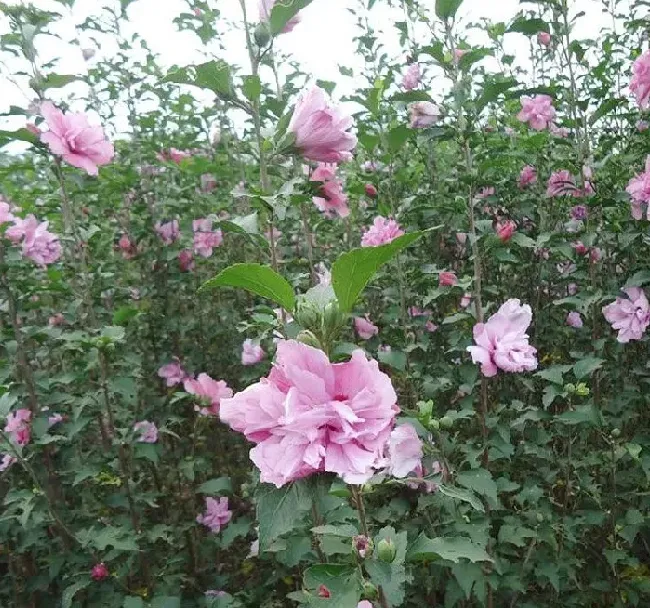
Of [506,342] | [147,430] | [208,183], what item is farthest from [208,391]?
[208,183]

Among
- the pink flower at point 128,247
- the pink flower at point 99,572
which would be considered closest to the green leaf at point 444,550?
the pink flower at point 99,572

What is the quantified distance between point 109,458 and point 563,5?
2.25 metres

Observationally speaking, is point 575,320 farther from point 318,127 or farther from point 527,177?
point 318,127

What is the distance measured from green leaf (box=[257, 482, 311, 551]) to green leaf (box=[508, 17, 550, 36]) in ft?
5.93

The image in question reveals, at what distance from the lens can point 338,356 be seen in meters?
1.07

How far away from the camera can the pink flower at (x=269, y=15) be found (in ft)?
4.47

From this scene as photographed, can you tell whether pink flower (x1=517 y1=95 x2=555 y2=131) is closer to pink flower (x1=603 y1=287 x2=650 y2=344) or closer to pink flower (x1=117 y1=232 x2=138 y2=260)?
pink flower (x1=603 y1=287 x2=650 y2=344)

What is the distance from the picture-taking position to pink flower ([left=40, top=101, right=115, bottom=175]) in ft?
6.67

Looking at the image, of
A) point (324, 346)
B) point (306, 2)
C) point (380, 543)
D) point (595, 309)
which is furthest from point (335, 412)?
point (595, 309)

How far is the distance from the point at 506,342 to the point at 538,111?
1.69 meters

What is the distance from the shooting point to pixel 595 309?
221 centimetres

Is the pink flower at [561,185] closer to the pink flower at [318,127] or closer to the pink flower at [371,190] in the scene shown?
the pink flower at [371,190]

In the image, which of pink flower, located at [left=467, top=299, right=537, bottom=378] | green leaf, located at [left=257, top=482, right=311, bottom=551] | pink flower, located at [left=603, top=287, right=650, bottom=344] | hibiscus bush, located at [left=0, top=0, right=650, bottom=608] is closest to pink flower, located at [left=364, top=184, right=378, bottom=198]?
hibiscus bush, located at [left=0, top=0, right=650, bottom=608]

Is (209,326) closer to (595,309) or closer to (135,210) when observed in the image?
(135,210)
